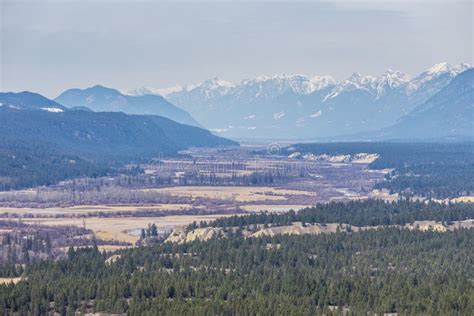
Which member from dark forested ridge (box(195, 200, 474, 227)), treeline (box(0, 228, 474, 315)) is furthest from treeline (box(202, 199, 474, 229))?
treeline (box(0, 228, 474, 315))

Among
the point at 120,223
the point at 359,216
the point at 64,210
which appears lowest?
the point at 120,223

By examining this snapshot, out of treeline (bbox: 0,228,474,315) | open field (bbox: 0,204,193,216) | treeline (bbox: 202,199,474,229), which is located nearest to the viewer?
treeline (bbox: 0,228,474,315)

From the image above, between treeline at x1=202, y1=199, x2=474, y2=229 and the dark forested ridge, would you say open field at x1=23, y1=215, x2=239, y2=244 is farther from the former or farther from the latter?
the dark forested ridge

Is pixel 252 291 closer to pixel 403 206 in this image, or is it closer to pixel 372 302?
pixel 372 302

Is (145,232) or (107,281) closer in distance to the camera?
(107,281)

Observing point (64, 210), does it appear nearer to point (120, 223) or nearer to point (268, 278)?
point (120, 223)

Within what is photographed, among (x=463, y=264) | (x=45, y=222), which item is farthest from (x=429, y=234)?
(x=45, y=222)

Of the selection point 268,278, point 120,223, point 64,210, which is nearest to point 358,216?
point 120,223

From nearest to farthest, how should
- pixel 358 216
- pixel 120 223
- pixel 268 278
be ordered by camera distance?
pixel 268 278 → pixel 358 216 → pixel 120 223
